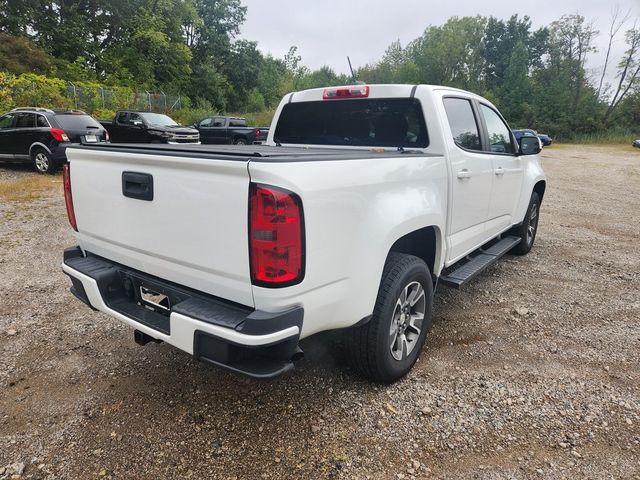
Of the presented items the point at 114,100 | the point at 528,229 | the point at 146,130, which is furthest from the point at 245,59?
the point at 528,229

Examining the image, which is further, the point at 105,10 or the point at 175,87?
the point at 175,87

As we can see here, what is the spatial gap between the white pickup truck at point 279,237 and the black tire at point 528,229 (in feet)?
7.02

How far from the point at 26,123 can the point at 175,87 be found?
90.3ft

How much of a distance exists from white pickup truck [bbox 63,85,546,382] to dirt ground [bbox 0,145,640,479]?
390 mm

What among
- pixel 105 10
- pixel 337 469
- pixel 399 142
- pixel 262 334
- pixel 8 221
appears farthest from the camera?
pixel 105 10

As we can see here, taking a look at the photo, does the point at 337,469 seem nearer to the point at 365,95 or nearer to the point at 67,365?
the point at 67,365

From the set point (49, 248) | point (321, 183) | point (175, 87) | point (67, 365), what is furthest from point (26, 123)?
point (175, 87)

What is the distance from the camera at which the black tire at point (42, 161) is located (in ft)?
35.6

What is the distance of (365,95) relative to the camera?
11.5 ft

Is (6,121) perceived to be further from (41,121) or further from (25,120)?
(41,121)

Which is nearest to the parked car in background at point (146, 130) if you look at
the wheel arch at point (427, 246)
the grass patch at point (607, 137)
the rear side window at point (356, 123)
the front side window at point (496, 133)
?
the rear side window at point (356, 123)

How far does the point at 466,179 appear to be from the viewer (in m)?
3.36

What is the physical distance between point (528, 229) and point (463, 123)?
2538 mm

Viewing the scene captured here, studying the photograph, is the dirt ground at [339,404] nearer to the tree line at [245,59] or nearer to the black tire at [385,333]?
the black tire at [385,333]
